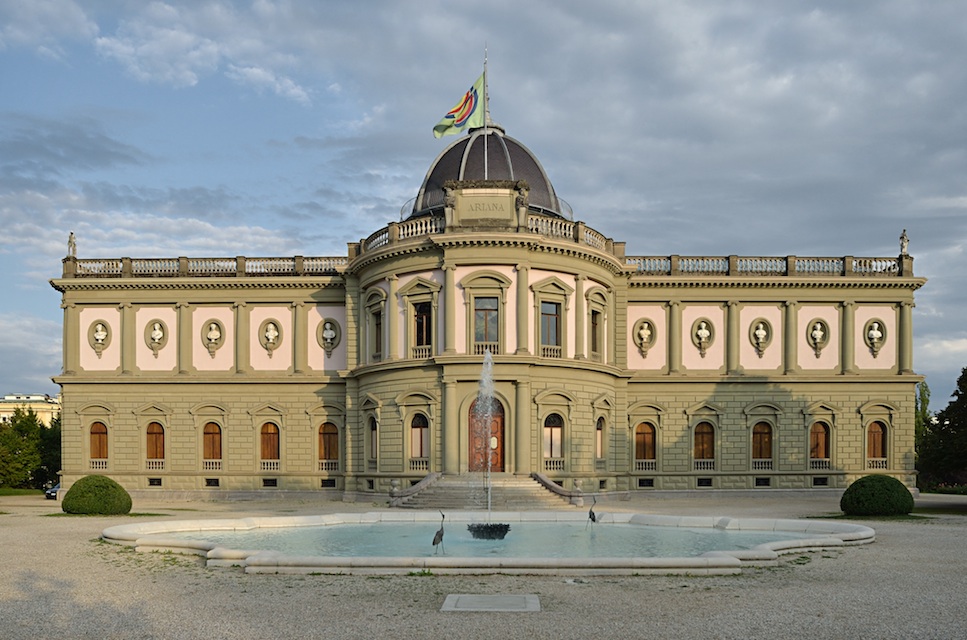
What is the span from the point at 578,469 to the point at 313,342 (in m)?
15.6

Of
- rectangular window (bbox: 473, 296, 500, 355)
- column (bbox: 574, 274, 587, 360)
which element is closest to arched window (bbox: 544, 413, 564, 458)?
column (bbox: 574, 274, 587, 360)

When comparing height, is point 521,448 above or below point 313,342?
below

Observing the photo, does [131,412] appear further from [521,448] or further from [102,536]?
[102,536]

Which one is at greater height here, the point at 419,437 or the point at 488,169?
the point at 488,169

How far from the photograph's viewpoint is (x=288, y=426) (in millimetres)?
46000

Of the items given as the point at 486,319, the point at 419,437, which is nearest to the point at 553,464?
the point at 419,437

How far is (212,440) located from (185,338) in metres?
5.50

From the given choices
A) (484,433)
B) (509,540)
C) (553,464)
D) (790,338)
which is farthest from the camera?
(790,338)

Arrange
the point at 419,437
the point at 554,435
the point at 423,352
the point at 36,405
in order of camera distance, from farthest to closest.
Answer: the point at 36,405 < the point at 419,437 < the point at 423,352 < the point at 554,435

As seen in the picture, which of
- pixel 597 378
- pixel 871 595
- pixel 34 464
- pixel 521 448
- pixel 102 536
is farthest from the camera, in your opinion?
pixel 34 464

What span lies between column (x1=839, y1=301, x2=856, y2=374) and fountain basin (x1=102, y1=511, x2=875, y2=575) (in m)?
25.5

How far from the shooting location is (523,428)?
38625mm

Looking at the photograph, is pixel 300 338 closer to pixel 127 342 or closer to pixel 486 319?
pixel 127 342

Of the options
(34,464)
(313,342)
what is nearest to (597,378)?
(313,342)
